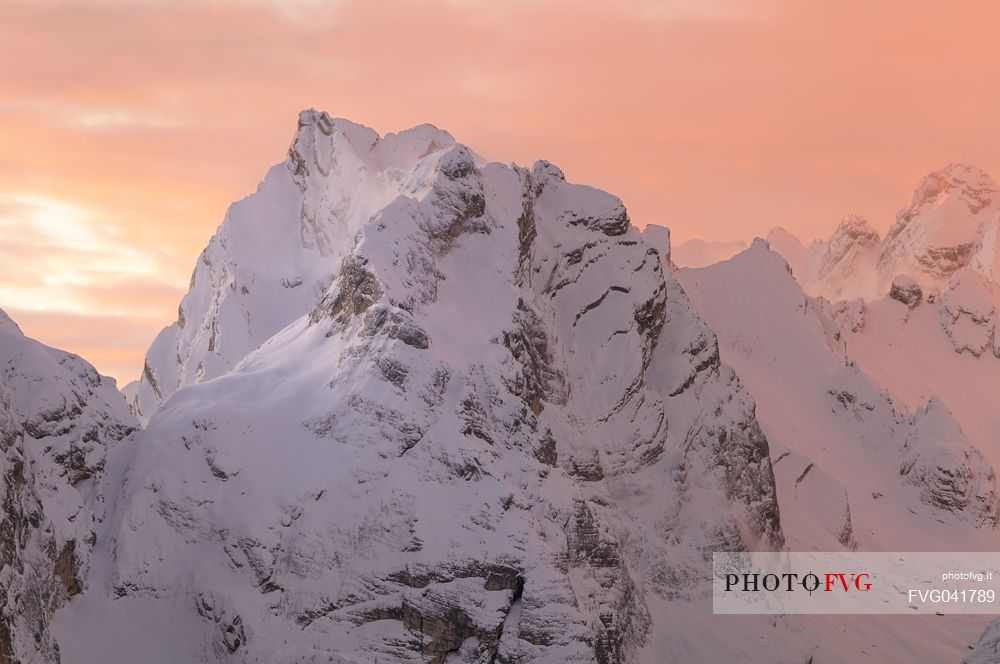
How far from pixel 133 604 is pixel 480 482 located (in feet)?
113

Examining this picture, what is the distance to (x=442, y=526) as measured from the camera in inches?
7416

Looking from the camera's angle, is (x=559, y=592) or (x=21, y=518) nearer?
(x=21, y=518)

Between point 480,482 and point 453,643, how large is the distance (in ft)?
54.9

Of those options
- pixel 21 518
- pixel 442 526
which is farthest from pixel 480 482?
pixel 21 518

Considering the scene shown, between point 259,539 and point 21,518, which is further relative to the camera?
point 259,539

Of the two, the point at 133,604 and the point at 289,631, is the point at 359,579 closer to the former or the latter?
the point at 289,631

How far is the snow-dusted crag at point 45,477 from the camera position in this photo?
16175cm

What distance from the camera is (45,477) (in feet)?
603

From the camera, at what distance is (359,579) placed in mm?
185375

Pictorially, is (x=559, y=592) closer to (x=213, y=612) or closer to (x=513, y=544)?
(x=513, y=544)

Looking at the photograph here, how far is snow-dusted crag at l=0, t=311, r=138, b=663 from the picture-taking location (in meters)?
162

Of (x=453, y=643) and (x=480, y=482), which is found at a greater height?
(x=480, y=482)

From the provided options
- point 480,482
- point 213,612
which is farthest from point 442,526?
point 213,612

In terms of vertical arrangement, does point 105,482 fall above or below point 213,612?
above
